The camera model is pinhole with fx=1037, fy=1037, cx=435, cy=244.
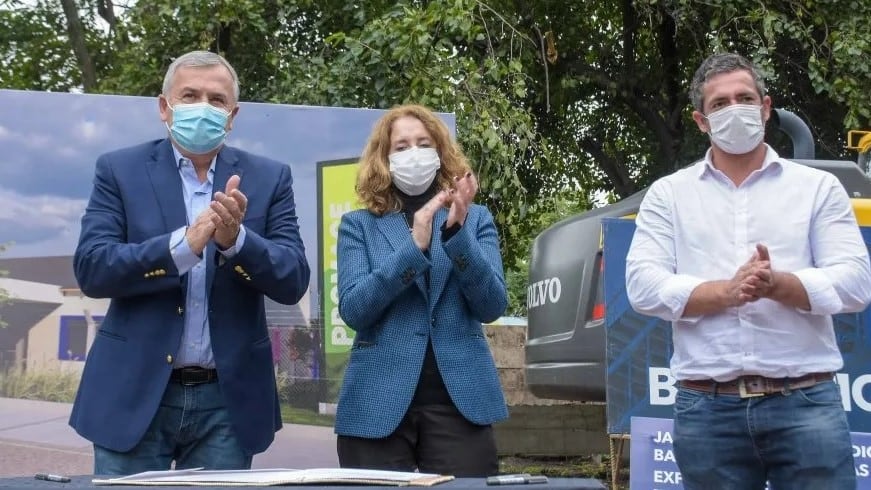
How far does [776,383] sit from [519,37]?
7.90 meters

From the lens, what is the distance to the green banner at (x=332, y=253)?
433cm

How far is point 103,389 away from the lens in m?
2.54

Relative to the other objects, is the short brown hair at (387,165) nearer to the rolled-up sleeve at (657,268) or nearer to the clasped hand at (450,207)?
the clasped hand at (450,207)

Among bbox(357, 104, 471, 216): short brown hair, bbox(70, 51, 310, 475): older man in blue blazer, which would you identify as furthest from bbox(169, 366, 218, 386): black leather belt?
bbox(357, 104, 471, 216): short brown hair

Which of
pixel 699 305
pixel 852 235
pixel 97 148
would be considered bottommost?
pixel 699 305

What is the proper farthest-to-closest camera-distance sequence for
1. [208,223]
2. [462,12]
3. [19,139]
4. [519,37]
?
[519,37] < [462,12] < [19,139] < [208,223]

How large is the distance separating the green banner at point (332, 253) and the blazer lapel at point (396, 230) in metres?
1.35

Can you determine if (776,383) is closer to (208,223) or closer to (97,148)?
(208,223)

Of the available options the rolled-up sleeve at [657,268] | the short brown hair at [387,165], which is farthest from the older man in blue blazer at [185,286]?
the rolled-up sleeve at [657,268]

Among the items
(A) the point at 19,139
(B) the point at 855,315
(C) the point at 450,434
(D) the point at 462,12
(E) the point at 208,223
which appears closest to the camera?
(E) the point at 208,223

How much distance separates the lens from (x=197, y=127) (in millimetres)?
2660

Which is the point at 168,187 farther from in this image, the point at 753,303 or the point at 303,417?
the point at 303,417

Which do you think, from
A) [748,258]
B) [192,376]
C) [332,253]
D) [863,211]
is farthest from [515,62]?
[192,376]

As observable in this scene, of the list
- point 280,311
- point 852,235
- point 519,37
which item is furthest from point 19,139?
point 519,37
